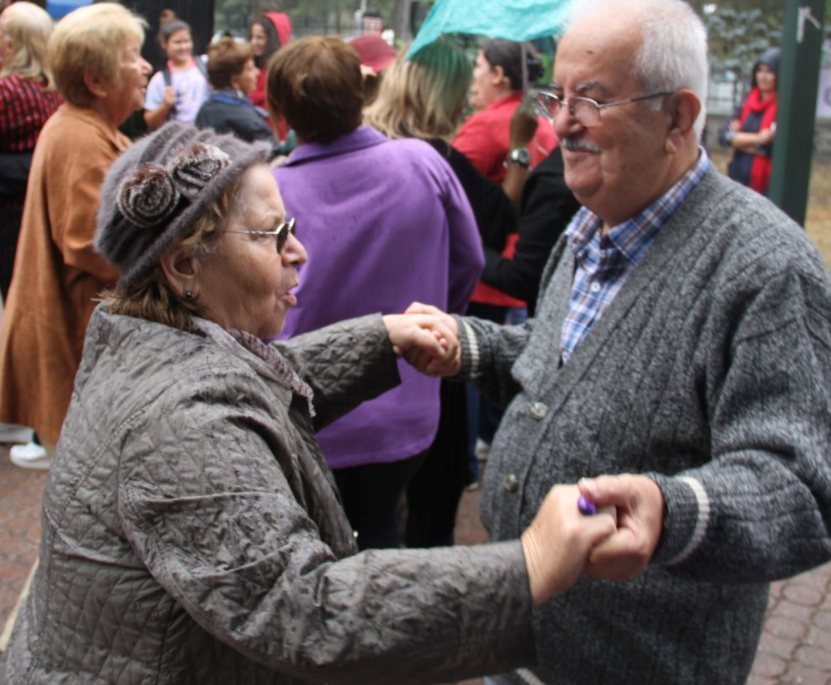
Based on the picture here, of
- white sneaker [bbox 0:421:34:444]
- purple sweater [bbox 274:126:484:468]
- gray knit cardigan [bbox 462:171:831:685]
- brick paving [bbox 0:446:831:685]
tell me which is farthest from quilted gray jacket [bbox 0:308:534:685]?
white sneaker [bbox 0:421:34:444]

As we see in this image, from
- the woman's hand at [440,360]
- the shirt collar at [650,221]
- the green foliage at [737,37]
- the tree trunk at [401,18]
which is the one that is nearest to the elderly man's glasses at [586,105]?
the shirt collar at [650,221]

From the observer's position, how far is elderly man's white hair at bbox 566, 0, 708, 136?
1930 millimetres

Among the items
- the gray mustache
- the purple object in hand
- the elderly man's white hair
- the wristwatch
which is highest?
the elderly man's white hair

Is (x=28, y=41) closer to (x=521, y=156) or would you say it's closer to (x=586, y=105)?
(x=521, y=156)

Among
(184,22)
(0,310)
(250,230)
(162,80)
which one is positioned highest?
(250,230)

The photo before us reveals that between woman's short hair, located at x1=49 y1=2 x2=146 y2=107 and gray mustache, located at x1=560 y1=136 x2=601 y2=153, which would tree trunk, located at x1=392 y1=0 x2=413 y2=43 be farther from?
gray mustache, located at x1=560 y1=136 x2=601 y2=153

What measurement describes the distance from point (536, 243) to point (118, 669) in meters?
2.81

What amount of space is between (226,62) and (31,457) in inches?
113

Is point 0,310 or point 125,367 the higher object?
point 125,367

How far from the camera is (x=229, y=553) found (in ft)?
4.57

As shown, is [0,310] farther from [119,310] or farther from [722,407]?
[722,407]

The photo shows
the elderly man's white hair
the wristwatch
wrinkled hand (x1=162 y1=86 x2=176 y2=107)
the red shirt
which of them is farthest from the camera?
wrinkled hand (x1=162 y1=86 x2=176 y2=107)

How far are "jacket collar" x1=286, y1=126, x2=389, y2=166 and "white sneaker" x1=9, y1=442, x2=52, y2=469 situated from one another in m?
3.12

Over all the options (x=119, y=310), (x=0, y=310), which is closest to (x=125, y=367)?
(x=119, y=310)
